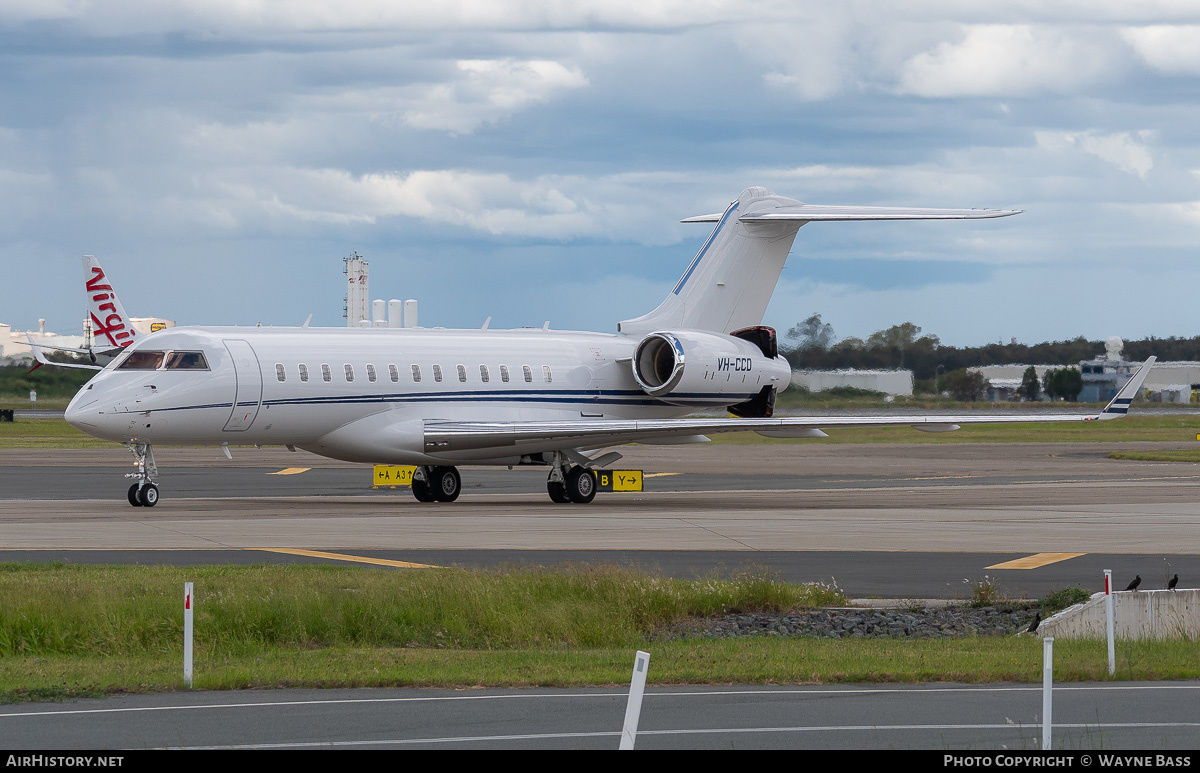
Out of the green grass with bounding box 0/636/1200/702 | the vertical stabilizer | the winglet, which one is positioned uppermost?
the vertical stabilizer

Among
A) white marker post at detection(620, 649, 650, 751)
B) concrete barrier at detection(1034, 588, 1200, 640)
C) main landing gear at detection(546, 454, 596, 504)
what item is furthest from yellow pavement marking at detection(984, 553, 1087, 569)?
white marker post at detection(620, 649, 650, 751)

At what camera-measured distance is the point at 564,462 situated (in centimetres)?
3812

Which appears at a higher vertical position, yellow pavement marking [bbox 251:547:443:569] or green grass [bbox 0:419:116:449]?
green grass [bbox 0:419:116:449]

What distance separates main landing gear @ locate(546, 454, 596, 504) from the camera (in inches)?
1497

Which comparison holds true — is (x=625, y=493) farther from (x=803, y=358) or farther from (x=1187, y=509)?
(x=803, y=358)

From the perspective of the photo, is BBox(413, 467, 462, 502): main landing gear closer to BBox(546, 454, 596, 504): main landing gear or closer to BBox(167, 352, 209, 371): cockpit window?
BBox(546, 454, 596, 504): main landing gear

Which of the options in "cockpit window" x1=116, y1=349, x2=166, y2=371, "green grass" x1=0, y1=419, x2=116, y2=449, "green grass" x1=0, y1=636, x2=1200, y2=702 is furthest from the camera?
"green grass" x1=0, y1=419, x2=116, y2=449

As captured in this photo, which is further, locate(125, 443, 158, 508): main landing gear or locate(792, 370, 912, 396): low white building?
locate(792, 370, 912, 396): low white building

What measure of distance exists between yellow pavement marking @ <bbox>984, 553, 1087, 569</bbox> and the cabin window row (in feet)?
53.2

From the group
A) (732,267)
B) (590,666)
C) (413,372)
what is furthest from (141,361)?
(590,666)

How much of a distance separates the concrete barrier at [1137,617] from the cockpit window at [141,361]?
21.6m

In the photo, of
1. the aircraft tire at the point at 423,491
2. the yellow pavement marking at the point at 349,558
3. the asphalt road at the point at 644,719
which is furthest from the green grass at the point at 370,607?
the aircraft tire at the point at 423,491

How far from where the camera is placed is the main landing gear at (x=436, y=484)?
124 ft

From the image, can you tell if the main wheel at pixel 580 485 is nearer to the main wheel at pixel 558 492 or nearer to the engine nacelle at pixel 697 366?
the main wheel at pixel 558 492
